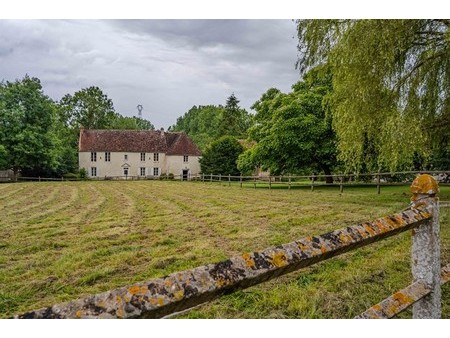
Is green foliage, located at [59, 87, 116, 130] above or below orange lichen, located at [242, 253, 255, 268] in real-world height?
above

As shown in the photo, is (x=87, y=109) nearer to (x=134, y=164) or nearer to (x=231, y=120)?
(x=134, y=164)

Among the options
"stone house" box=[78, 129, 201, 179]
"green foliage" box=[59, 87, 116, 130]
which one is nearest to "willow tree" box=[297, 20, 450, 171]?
"stone house" box=[78, 129, 201, 179]

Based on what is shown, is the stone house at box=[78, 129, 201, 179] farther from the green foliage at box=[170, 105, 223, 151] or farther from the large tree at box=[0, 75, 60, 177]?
the green foliage at box=[170, 105, 223, 151]

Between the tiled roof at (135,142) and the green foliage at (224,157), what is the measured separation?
11842 mm

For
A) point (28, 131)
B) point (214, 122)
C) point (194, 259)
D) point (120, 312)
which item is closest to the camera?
point (120, 312)

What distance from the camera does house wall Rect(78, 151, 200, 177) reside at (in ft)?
180

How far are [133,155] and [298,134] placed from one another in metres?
36.8

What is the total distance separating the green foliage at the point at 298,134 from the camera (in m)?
A: 24.0

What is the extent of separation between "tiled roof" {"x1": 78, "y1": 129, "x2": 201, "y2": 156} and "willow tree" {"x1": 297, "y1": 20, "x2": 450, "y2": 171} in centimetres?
4572

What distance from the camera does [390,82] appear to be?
11.0 metres

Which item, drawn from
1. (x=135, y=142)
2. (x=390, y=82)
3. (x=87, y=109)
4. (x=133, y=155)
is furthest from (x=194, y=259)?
(x=87, y=109)

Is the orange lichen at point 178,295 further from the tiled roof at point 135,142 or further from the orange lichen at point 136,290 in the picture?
the tiled roof at point 135,142

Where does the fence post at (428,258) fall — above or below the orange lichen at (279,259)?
below

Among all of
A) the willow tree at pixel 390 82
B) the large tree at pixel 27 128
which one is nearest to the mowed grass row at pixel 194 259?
the willow tree at pixel 390 82
